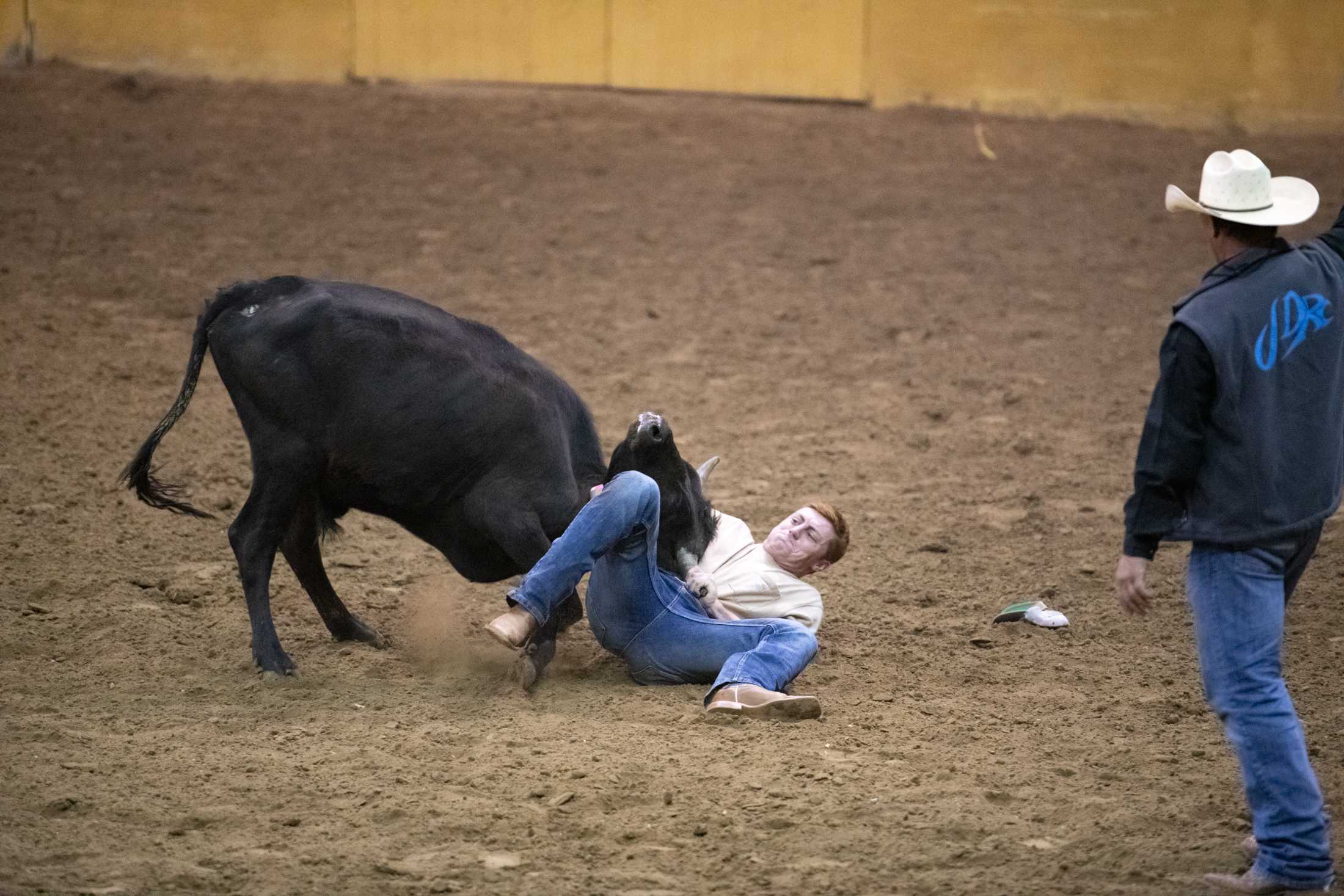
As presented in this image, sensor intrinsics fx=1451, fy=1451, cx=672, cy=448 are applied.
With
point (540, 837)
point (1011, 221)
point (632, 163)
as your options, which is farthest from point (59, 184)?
point (540, 837)

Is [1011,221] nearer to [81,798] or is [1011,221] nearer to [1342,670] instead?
[1342,670]

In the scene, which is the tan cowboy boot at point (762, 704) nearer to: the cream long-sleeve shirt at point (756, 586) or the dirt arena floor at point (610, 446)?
the dirt arena floor at point (610, 446)

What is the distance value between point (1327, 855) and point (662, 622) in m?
2.04

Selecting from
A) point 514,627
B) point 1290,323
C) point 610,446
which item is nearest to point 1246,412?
point 1290,323

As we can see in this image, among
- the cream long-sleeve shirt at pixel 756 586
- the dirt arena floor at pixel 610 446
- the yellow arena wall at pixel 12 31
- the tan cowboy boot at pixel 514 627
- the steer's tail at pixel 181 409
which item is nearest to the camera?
the dirt arena floor at pixel 610 446

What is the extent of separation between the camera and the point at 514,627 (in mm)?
4176

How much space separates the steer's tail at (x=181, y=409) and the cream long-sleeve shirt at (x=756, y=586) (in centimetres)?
181

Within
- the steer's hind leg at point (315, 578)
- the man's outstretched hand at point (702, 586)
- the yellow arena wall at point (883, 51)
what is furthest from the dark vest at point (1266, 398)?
the yellow arena wall at point (883, 51)

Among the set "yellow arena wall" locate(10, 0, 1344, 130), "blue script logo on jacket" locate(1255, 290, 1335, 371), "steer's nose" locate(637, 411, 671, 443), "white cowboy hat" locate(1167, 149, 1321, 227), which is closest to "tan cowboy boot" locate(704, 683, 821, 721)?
"steer's nose" locate(637, 411, 671, 443)

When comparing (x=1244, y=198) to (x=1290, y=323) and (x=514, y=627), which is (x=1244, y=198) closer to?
(x=1290, y=323)

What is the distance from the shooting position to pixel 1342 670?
192 inches

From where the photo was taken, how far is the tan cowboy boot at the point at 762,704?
431cm

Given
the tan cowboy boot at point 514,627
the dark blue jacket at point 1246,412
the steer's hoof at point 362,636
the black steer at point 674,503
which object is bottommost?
the steer's hoof at point 362,636

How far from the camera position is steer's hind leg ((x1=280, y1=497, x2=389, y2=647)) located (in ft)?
16.8
